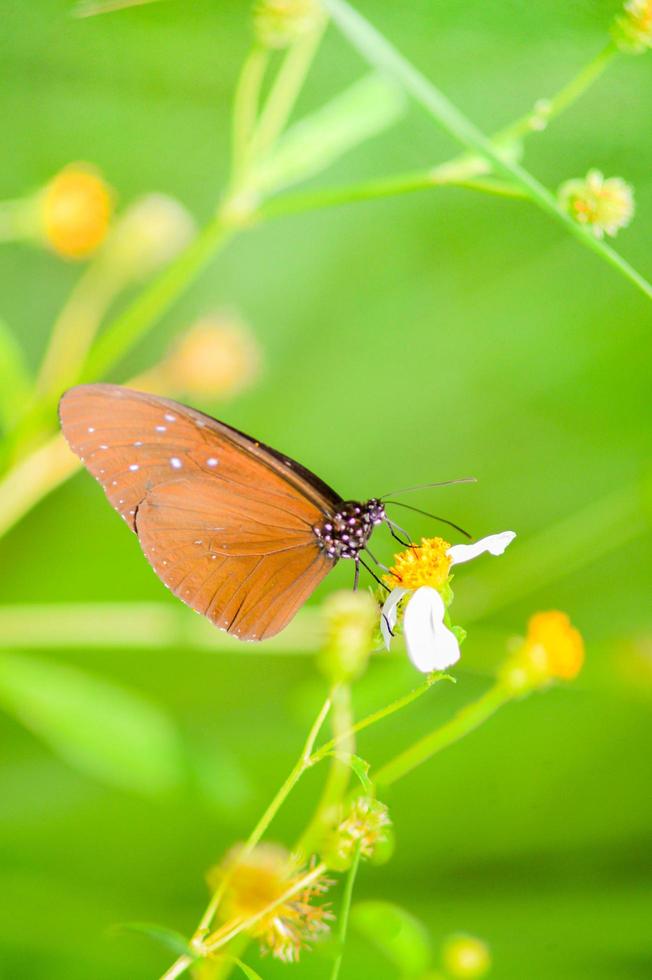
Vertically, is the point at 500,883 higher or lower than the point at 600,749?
lower

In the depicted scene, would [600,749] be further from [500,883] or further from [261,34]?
[261,34]

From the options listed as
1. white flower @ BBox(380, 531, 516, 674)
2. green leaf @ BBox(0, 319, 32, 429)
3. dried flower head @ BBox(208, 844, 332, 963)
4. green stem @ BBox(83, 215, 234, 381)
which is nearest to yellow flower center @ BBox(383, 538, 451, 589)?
white flower @ BBox(380, 531, 516, 674)

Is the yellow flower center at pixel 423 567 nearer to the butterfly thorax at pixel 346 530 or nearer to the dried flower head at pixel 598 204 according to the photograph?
the butterfly thorax at pixel 346 530

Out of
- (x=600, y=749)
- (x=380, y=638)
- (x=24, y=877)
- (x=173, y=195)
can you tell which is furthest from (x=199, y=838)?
(x=173, y=195)

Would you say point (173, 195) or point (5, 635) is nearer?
point (5, 635)

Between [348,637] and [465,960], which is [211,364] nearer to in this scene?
[348,637]

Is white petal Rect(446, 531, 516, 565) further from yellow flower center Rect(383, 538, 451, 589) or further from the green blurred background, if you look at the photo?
the green blurred background

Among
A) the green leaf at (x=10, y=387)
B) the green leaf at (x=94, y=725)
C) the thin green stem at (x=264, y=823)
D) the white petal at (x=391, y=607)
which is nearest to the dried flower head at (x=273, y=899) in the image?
the thin green stem at (x=264, y=823)
